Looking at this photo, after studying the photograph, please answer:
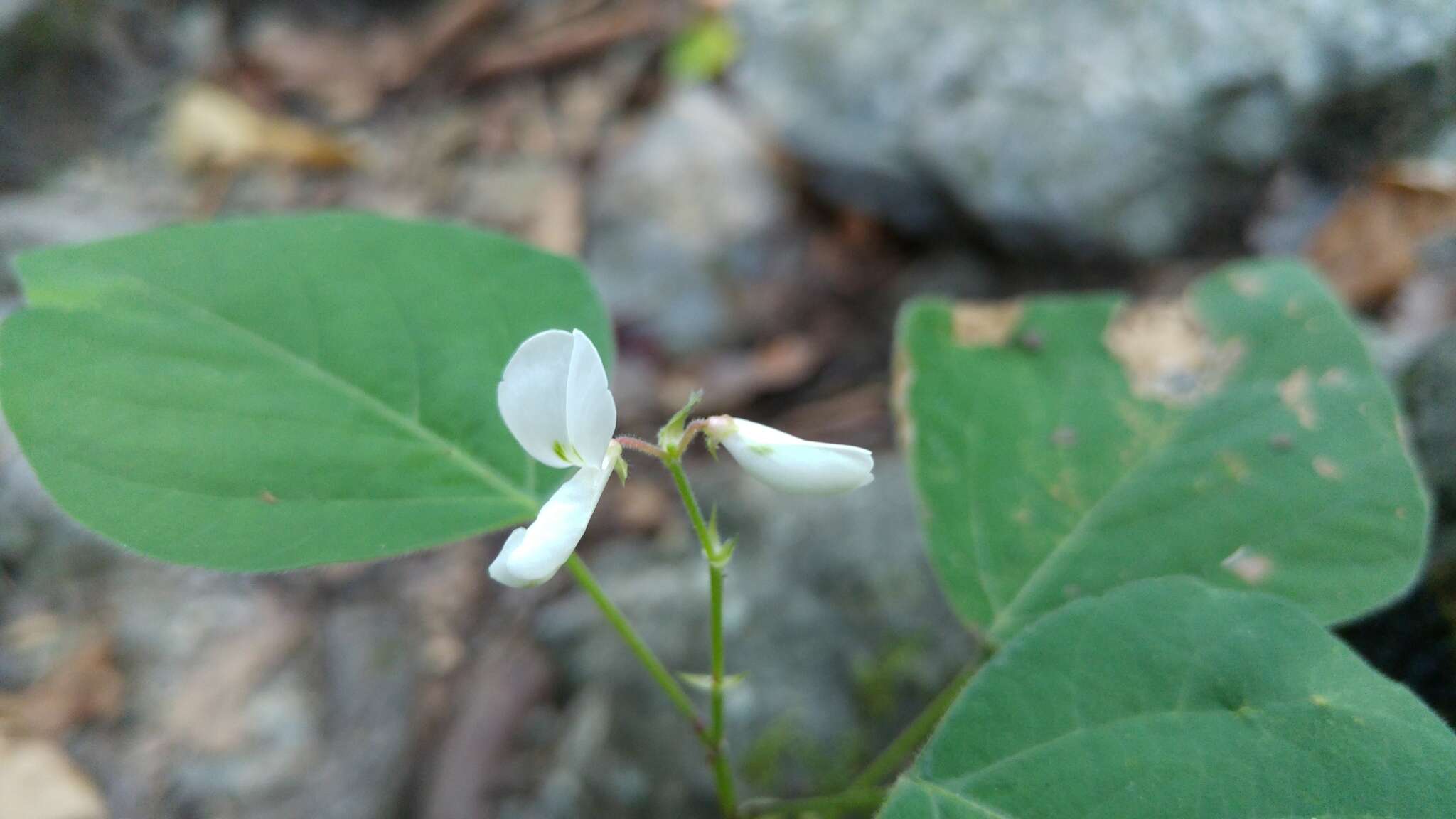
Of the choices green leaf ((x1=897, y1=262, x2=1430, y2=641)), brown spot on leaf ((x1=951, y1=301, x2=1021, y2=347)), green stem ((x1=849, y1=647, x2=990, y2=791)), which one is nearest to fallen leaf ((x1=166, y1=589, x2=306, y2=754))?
green stem ((x1=849, y1=647, x2=990, y2=791))

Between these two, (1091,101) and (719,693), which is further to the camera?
(1091,101)

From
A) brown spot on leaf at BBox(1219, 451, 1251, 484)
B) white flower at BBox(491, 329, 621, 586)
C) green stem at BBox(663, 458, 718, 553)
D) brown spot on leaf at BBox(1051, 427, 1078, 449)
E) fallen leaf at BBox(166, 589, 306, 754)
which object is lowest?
fallen leaf at BBox(166, 589, 306, 754)

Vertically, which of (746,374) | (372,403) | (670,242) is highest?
(372,403)

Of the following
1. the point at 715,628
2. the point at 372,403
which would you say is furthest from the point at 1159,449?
the point at 372,403

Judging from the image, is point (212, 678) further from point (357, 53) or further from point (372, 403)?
point (357, 53)

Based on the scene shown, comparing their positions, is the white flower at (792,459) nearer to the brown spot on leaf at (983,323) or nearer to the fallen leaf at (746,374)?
the brown spot on leaf at (983,323)

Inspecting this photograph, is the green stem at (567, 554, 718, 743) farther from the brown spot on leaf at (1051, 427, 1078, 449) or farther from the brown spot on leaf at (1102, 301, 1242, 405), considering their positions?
the brown spot on leaf at (1102, 301, 1242, 405)

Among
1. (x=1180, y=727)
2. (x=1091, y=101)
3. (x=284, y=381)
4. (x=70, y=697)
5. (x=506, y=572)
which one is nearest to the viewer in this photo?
(x=506, y=572)

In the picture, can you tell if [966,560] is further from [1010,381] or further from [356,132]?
[356,132]
